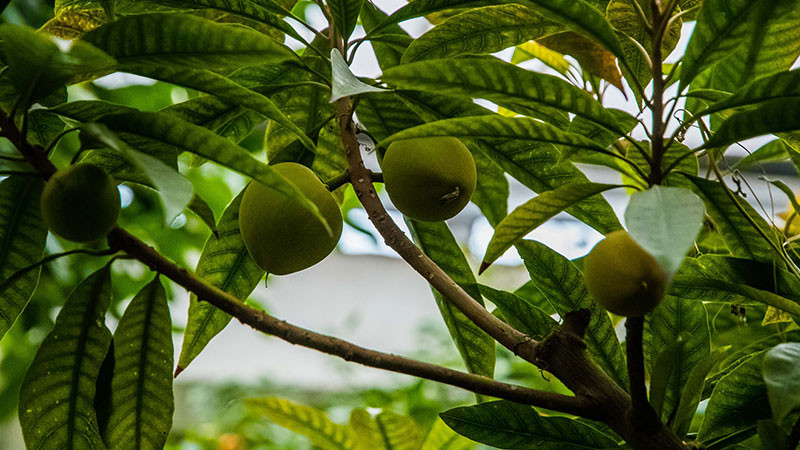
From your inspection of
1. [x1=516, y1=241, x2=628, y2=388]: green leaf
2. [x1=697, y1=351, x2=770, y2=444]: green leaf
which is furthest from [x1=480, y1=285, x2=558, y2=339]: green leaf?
[x1=697, y1=351, x2=770, y2=444]: green leaf

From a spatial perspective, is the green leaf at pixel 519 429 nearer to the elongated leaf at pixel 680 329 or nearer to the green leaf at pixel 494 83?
the elongated leaf at pixel 680 329

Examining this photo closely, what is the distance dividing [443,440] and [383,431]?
8 cm

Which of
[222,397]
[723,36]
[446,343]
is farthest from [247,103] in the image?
[222,397]

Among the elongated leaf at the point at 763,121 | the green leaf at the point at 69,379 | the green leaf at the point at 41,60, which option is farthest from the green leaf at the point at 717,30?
the green leaf at the point at 69,379

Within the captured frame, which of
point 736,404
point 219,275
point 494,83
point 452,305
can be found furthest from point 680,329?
point 219,275

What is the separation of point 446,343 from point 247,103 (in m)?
2.40

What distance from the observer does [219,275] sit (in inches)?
28.7

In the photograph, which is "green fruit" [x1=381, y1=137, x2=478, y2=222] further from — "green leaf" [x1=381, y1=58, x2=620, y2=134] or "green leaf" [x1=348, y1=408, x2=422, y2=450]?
"green leaf" [x1=348, y1=408, x2=422, y2=450]

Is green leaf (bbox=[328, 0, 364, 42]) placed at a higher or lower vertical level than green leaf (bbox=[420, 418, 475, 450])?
higher

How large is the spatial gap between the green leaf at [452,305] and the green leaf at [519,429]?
0.34 ft

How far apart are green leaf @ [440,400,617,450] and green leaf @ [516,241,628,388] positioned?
0.09 meters

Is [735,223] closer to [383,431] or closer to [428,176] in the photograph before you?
[428,176]

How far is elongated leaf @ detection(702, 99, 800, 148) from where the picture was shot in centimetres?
45

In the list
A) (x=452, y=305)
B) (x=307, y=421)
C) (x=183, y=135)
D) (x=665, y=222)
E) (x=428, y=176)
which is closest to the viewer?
(x=665, y=222)
